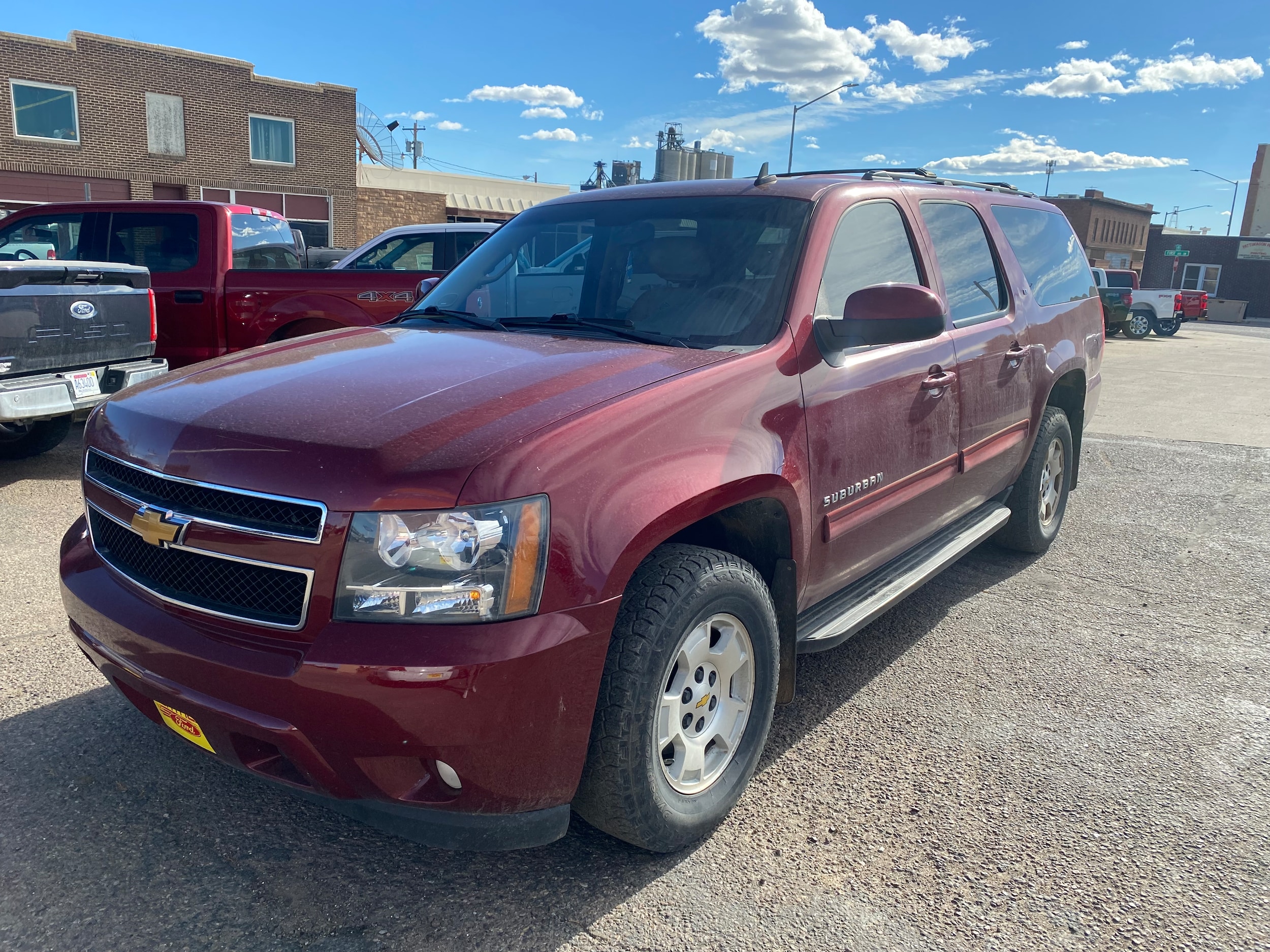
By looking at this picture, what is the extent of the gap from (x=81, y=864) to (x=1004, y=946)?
237cm

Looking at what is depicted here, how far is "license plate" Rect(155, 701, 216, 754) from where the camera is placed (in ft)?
7.43

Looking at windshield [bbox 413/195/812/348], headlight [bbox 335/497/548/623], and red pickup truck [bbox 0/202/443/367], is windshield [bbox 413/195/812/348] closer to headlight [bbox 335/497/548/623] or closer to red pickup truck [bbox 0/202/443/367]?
headlight [bbox 335/497/548/623]

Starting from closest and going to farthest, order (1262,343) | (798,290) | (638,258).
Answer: (798,290), (638,258), (1262,343)

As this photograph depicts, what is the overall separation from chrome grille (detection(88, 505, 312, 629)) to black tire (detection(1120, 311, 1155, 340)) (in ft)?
103

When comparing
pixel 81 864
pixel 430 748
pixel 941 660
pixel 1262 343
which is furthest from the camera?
pixel 1262 343

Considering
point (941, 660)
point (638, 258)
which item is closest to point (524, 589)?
point (638, 258)

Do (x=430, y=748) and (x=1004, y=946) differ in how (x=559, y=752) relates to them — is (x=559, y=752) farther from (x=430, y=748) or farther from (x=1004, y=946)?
(x=1004, y=946)

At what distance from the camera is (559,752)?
2162 mm

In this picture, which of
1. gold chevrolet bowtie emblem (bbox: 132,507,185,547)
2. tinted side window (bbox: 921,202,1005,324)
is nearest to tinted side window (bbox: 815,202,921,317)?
tinted side window (bbox: 921,202,1005,324)

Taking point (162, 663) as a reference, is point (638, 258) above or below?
above

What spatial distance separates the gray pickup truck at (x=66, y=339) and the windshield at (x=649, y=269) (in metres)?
2.77

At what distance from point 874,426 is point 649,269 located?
3.18 ft

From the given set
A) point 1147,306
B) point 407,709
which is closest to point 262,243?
point 407,709

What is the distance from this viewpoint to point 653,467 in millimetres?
2312
